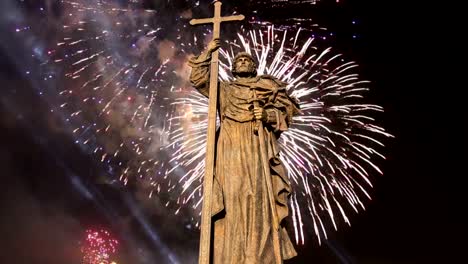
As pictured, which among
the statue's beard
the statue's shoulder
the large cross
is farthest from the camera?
the statue's beard

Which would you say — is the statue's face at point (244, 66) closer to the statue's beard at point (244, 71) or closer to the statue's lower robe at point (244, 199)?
the statue's beard at point (244, 71)

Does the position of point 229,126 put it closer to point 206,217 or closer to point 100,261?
point 206,217

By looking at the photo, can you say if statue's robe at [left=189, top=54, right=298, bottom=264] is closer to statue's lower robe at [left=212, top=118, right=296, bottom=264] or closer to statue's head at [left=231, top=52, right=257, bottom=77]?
statue's lower robe at [left=212, top=118, right=296, bottom=264]

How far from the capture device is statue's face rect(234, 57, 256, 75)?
1066 centimetres

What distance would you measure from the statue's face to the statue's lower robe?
1203mm

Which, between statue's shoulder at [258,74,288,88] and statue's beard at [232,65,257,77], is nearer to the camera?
statue's shoulder at [258,74,288,88]

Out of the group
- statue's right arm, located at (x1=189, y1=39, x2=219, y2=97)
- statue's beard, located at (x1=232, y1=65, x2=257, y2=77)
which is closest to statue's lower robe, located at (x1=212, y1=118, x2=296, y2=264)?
statue's right arm, located at (x1=189, y1=39, x2=219, y2=97)

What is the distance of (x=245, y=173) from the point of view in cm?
934

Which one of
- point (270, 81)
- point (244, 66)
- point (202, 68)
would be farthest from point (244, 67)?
point (202, 68)

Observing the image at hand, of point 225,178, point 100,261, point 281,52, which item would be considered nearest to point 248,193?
point 225,178

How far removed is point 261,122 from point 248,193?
137 cm

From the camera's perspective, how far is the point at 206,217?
8461 millimetres

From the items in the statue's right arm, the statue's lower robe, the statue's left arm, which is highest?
the statue's right arm

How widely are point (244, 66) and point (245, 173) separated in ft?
7.92
